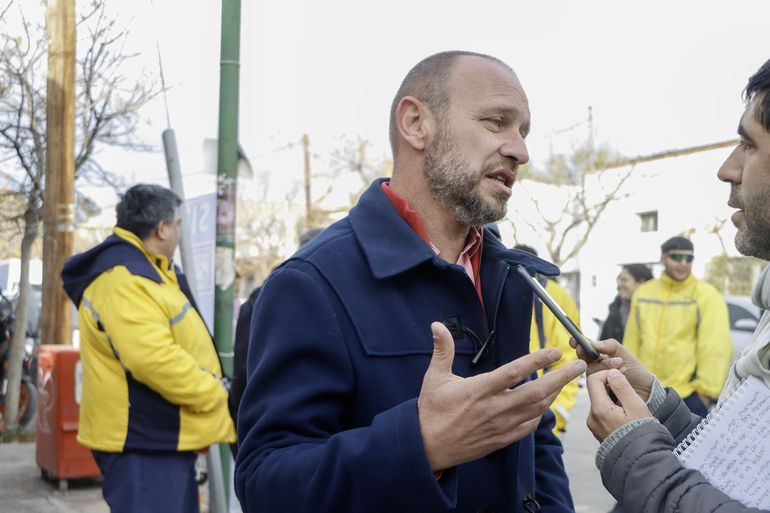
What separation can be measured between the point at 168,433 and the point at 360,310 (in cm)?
257

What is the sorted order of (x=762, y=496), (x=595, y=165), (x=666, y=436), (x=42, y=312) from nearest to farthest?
(x=762, y=496), (x=666, y=436), (x=42, y=312), (x=595, y=165)

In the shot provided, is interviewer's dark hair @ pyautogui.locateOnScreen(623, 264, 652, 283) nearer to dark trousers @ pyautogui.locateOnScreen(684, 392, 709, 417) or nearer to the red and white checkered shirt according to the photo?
dark trousers @ pyautogui.locateOnScreen(684, 392, 709, 417)

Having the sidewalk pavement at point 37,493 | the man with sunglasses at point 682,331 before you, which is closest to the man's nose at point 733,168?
the man with sunglasses at point 682,331

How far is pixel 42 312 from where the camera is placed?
8625 millimetres

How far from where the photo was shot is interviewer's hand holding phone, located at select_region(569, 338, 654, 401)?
2.04 metres

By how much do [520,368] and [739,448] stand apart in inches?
24.4

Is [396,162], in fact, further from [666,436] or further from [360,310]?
[666,436]

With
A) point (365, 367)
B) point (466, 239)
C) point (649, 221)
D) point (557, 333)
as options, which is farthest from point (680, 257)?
point (649, 221)

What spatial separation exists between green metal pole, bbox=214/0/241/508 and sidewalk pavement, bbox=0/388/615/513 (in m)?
1.39

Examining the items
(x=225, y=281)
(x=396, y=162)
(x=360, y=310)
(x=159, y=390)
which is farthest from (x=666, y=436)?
(x=225, y=281)

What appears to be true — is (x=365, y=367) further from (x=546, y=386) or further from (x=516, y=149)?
(x=516, y=149)

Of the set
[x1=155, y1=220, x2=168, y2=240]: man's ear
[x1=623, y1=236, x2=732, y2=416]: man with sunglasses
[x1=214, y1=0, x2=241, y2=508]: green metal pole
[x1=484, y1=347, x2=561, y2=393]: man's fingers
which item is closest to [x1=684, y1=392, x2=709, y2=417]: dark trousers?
[x1=623, y1=236, x2=732, y2=416]: man with sunglasses

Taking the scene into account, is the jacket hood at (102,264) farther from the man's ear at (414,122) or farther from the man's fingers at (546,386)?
the man's fingers at (546,386)

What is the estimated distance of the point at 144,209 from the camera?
14.8 feet
